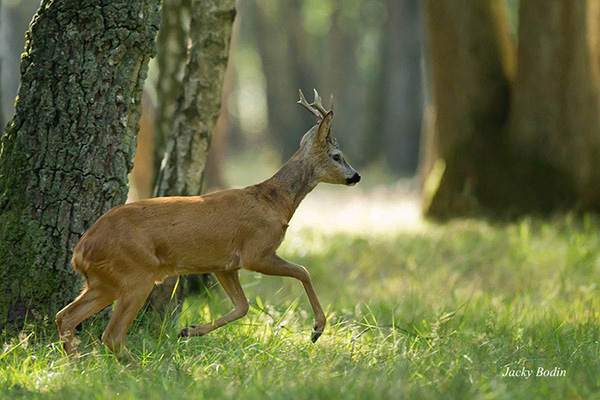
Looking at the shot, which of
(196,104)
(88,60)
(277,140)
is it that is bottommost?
(277,140)

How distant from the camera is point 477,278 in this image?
8805 mm

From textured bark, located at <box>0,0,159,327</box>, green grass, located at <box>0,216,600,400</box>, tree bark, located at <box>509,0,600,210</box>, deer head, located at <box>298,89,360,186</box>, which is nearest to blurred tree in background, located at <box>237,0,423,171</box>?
tree bark, located at <box>509,0,600,210</box>

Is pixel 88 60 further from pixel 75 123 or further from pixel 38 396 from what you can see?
pixel 38 396

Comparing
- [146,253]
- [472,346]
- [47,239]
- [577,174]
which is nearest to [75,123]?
[47,239]

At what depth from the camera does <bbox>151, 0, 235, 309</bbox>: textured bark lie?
696cm

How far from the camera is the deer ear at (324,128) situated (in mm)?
5760

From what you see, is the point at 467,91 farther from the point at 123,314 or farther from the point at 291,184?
the point at 123,314

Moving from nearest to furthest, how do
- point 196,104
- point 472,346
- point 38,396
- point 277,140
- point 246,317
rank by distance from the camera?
point 38,396 → point 472,346 → point 246,317 → point 196,104 → point 277,140

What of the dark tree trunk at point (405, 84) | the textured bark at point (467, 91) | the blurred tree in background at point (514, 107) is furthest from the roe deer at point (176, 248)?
the dark tree trunk at point (405, 84)

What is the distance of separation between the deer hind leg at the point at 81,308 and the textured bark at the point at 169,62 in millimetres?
3499

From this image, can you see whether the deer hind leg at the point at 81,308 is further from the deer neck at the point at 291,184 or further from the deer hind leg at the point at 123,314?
the deer neck at the point at 291,184

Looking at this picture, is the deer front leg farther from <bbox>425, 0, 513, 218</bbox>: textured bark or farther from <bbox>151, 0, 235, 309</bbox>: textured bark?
<bbox>425, 0, 513, 218</bbox>: textured bark

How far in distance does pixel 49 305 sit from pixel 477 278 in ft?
16.0

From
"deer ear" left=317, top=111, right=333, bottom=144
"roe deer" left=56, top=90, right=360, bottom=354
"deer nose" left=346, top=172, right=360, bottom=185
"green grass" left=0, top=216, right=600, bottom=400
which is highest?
"deer ear" left=317, top=111, right=333, bottom=144
